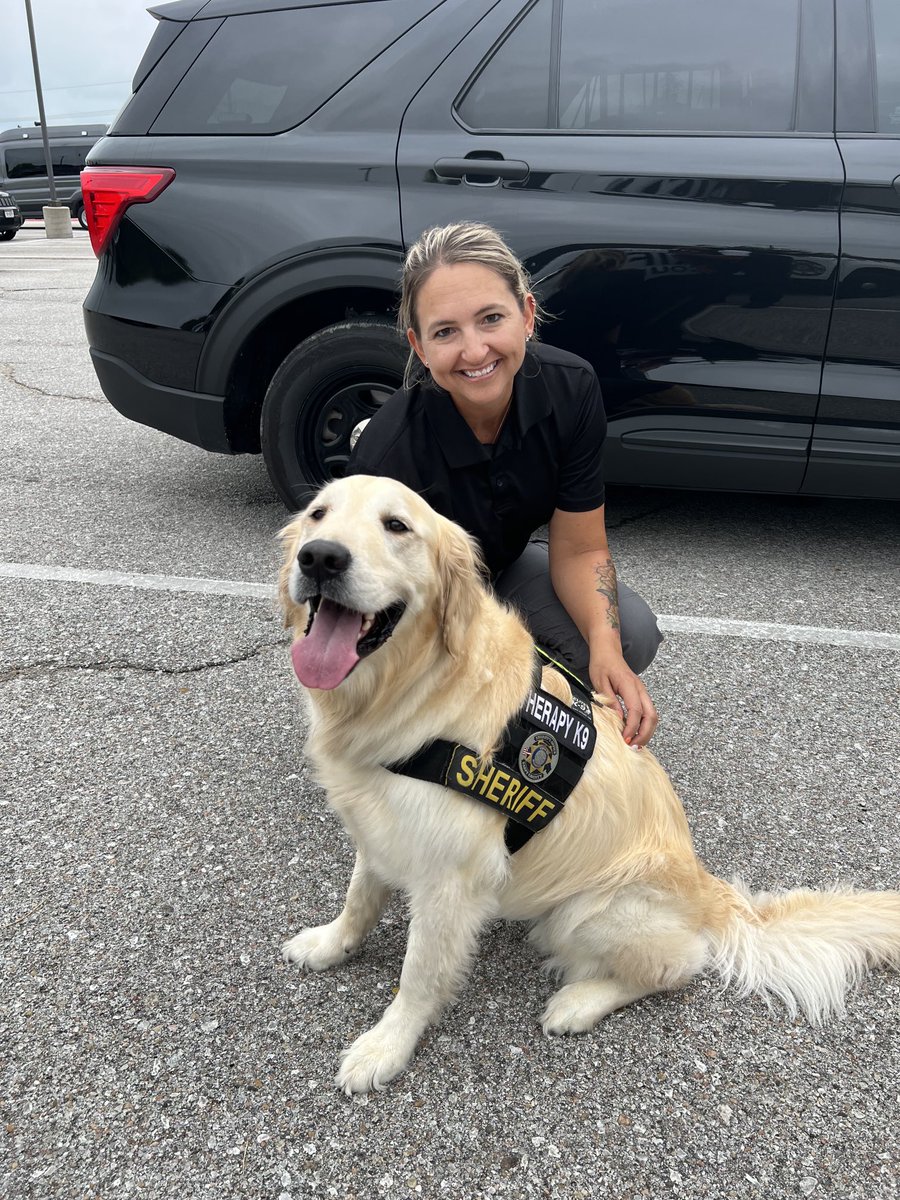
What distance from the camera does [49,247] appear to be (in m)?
19.2

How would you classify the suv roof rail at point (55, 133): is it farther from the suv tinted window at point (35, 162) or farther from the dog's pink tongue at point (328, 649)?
the dog's pink tongue at point (328, 649)

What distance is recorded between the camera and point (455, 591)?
1733mm

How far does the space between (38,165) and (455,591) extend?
3168cm

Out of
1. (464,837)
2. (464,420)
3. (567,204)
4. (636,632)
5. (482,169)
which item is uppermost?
(482,169)

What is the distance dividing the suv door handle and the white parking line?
6.25ft

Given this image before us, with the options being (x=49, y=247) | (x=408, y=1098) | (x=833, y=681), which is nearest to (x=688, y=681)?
(x=833, y=681)

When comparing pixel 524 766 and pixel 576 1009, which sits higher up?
pixel 524 766

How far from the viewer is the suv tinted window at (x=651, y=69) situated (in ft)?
11.1

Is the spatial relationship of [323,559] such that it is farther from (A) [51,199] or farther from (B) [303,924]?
(A) [51,199]

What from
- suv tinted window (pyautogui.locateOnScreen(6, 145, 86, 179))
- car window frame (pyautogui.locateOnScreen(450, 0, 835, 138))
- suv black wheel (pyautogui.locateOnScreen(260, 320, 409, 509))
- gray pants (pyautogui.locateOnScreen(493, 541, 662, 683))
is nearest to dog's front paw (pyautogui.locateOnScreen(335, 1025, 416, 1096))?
gray pants (pyautogui.locateOnScreen(493, 541, 662, 683))

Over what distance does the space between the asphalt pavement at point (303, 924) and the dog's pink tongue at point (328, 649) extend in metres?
0.77

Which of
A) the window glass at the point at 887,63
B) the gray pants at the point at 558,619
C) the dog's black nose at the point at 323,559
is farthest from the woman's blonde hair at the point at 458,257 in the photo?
the window glass at the point at 887,63

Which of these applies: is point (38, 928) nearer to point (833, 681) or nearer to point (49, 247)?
point (833, 681)

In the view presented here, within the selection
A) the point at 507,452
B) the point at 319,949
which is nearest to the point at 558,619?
the point at 507,452
